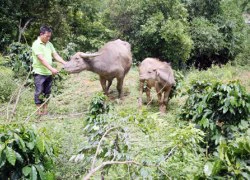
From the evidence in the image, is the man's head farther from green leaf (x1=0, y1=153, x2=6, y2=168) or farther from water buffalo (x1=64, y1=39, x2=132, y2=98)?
green leaf (x1=0, y1=153, x2=6, y2=168)

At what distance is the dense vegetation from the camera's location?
300 centimetres

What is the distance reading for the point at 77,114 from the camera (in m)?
3.87

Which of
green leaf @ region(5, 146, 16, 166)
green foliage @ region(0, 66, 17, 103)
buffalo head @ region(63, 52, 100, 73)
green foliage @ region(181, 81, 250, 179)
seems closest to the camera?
green leaf @ region(5, 146, 16, 166)

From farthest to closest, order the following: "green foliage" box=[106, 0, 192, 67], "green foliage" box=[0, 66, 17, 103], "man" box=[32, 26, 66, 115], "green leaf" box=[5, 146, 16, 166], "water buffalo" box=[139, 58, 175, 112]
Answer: "green foliage" box=[106, 0, 192, 67] < "green foliage" box=[0, 66, 17, 103] < "water buffalo" box=[139, 58, 175, 112] < "man" box=[32, 26, 66, 115] < "green leaf" box=[5, 146, 16, 166]

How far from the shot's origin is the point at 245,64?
64.1 feet

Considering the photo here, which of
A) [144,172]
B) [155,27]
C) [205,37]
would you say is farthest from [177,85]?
[205,37]

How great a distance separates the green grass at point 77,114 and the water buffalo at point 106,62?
600 millimetres

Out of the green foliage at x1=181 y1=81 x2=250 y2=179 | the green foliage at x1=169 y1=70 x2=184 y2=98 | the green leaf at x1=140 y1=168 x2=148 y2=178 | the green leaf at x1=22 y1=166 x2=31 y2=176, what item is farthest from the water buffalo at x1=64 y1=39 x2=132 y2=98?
the green leaf at x1=140 y1=168 x2=148 y2=178

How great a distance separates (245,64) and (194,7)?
3.86m

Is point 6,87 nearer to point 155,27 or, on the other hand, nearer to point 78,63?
point 78,63

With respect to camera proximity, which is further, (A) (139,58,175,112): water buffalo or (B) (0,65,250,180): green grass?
(A) (139,58,175,112): water buffalo

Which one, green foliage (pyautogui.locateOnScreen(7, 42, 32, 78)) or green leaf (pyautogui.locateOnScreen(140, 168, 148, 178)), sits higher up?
green leaf (pyautogui.locateOnScreen(140, 168, 148, 178))

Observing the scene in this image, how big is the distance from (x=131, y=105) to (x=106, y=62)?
3.60 ft

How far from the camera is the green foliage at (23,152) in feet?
9.37
